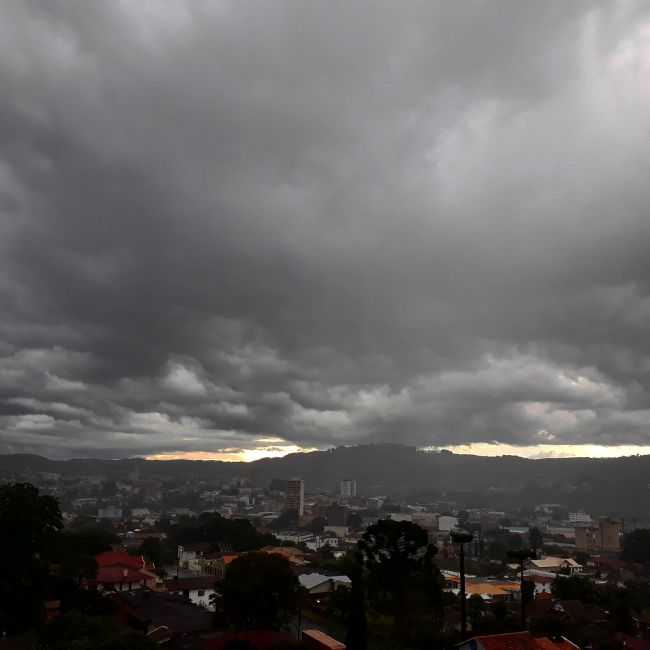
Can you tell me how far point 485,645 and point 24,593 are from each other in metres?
23.8

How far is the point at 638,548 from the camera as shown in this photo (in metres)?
116

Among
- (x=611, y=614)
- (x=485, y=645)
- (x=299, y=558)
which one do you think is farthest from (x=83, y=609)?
(x=299, y=558)

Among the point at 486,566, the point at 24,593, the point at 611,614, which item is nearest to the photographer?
the point at 24,593

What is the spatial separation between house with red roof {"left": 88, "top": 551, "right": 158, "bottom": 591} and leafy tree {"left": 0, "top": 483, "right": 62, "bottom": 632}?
1698 centimetres

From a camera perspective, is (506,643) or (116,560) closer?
(506,643)

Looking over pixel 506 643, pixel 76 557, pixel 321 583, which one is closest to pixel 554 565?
pixel 321 583

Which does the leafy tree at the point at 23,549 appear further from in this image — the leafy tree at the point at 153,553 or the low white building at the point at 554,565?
the low white building at the point at 554,565

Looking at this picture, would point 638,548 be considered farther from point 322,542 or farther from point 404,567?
point 404,567

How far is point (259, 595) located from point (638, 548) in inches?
3799

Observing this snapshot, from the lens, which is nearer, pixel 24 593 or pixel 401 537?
pixel 24 593

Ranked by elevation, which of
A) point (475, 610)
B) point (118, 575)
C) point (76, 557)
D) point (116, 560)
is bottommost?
point (475, 610)

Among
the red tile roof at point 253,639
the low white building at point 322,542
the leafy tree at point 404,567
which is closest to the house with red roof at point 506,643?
the red tile roof at point 253,639

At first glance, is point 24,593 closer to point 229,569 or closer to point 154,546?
point 229,569

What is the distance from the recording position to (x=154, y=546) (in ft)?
291
